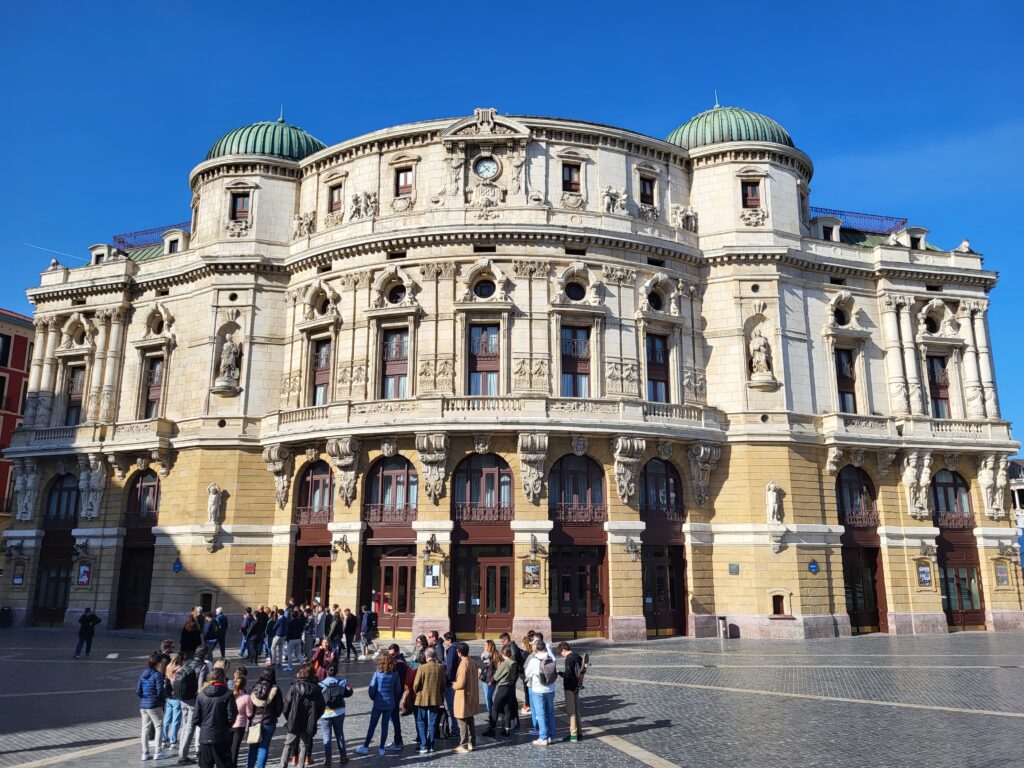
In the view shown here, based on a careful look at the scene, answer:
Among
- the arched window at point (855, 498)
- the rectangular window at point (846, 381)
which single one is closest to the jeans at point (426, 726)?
the arched window at point (855, 498)

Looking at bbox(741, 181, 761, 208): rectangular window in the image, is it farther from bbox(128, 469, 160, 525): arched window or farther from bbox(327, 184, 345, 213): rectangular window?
bbox(128, 469, 160, 525): arched window

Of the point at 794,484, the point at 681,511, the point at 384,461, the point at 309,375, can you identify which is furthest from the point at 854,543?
the point at 309,375

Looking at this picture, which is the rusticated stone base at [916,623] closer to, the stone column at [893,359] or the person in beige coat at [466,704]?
the stone column at [893,359]

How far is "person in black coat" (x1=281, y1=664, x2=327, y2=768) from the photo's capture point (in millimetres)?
14258

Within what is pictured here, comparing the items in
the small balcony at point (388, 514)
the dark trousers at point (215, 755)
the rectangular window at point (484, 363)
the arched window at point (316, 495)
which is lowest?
the dark trousers at point (215, 755)

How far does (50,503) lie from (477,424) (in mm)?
27788

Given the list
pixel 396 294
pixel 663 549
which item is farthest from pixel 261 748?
pixel 396 294

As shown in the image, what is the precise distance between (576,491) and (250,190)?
82.7ft

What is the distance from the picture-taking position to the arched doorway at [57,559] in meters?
44.6

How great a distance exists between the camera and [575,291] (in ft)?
132

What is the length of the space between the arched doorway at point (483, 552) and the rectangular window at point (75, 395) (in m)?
25.6

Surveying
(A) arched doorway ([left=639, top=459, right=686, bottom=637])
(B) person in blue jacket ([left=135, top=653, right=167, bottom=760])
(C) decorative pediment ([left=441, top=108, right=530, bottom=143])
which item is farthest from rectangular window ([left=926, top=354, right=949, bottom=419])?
(B) person in blue jacket ([left=135, top=653, right=167, bottom=760])

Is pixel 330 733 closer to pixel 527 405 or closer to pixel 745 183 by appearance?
pixel 527 405

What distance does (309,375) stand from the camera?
41469 mm
